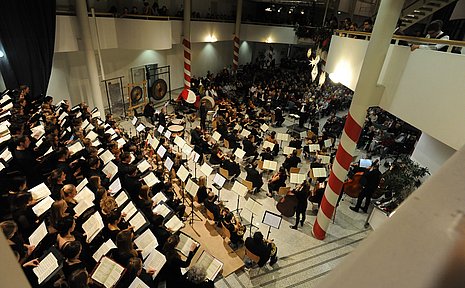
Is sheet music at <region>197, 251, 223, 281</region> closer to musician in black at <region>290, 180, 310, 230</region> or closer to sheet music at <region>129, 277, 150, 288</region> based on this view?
sheet music at <region>129, 277, 150, 288</region>

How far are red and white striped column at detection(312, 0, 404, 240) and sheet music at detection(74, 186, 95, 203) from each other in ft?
17.3

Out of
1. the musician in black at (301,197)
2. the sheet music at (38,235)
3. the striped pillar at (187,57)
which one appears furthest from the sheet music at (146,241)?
the striped pillar at (187,57)

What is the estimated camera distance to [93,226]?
188 inches

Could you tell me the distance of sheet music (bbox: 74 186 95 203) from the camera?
5.23 meters

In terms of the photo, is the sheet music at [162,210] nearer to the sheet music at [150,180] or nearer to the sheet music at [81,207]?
the sheet music at [150,180]

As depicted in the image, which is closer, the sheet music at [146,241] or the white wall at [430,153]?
the sheet music at [146,241]

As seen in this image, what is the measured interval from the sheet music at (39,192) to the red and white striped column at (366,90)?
618cm

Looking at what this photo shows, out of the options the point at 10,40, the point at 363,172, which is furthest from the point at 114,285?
the point at 10,40

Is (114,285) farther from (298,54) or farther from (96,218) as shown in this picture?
(298,54)

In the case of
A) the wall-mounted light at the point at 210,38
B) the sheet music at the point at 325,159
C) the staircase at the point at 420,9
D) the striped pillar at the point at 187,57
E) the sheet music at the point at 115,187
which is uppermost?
the staircase at the point at 420,9

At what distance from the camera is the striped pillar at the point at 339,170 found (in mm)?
5645

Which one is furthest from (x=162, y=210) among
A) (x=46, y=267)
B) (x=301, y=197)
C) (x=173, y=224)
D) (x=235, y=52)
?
(x=235, y=52)

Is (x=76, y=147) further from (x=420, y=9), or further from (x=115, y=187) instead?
(x=420, y=9)

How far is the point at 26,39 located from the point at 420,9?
45.3 ft
